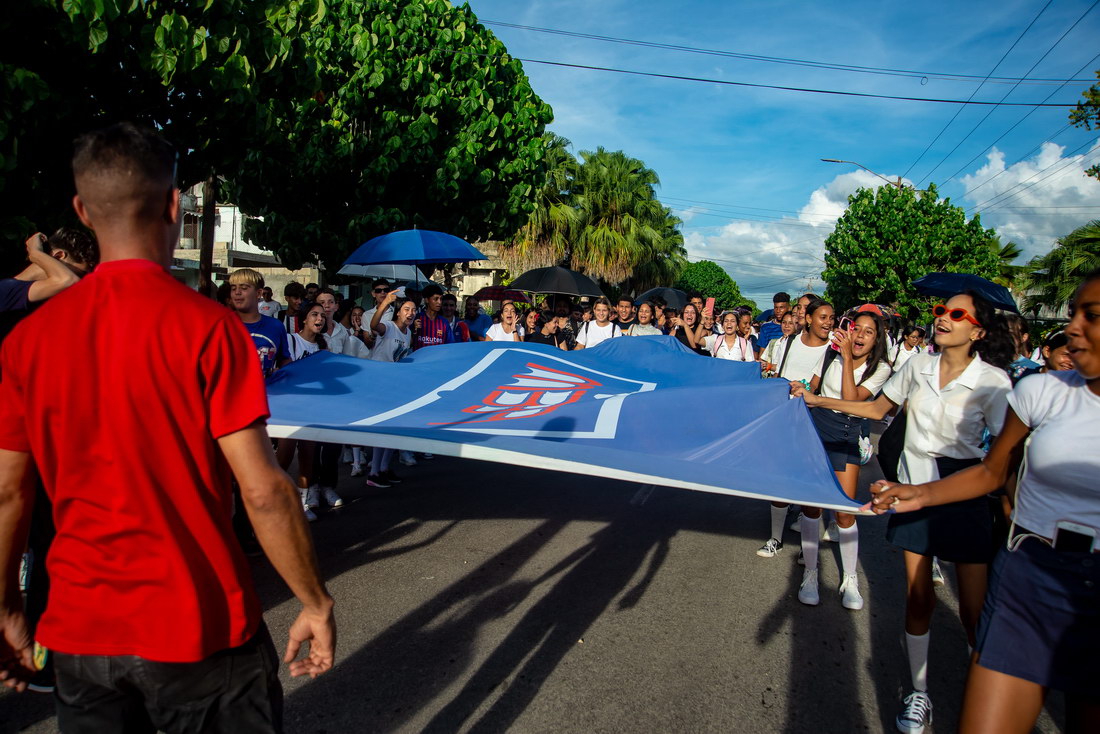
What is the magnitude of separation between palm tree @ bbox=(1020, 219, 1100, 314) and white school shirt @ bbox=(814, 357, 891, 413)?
19796 mm

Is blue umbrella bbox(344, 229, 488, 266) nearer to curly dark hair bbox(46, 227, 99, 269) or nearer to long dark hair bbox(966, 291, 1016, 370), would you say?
curly dark hair bbox(46, 227, 99, 269)

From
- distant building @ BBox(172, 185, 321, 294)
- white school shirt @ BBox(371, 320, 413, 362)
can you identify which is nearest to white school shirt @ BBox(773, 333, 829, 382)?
white school shirt @ BBox(371, 320, 413, 362)

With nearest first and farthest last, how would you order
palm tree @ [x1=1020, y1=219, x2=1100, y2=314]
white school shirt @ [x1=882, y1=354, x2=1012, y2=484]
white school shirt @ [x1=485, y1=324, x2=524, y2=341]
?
white school shirt @ [x1=882, y1=354, x2=1012, y2=484] → white school shirt @ [x1=485, y1=324, x2=524, y2=341] → palm tree @ [x1=1020, y1=219, x2=1100, y2=314]

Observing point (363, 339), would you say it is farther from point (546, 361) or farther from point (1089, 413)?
point (1089, 413)

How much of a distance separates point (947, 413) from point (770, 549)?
7.90 ft

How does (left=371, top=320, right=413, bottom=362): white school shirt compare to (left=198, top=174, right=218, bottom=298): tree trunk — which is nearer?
(left=371, top=320, right=413, bottom=362): white school shirt

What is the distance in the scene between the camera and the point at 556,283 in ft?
44.7

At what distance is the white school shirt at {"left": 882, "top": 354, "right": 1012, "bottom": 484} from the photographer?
10.8 feet

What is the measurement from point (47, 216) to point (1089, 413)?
790cm

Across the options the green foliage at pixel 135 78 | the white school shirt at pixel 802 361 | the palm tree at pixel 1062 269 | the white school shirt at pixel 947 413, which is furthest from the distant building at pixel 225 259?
the palm tree at pixel 1062 269

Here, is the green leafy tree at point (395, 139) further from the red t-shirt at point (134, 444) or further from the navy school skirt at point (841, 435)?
the red t-shirt at point (134, 444)

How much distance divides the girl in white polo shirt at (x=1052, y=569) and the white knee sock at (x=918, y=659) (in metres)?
1.13

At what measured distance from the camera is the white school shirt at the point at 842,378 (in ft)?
15.2

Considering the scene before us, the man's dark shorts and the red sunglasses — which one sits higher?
the red sunglasses
